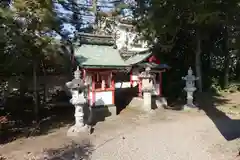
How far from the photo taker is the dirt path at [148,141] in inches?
307

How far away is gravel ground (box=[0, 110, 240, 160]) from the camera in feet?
25.4

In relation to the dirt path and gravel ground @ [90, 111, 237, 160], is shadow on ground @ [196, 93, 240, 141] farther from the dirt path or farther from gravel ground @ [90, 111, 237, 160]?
gravel ground @ [90, 111, 237, 160]

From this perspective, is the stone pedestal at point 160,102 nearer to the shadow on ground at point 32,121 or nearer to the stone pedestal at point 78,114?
the shadow on ground at point 32,121

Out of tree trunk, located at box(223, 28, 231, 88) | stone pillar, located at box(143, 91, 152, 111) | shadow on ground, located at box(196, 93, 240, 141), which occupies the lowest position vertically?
shadow on ground, located at box(196, 93, 240, 141)

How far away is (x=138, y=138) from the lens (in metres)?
9.73

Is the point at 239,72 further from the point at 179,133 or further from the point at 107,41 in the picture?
the point at 179,133

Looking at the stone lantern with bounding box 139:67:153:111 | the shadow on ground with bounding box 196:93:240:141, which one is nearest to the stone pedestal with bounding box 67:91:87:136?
the stone lantern with bounding box 139:67:153:111

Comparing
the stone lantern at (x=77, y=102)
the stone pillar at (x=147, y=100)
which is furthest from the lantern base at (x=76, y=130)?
the stone pillar at (x=147, y=100)

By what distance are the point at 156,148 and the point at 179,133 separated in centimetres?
218

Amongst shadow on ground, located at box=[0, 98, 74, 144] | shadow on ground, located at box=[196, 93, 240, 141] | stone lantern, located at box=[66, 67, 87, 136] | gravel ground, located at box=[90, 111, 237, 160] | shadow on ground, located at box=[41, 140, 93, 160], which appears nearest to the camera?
gravel ground, located at box=[90, 111, 237, 160]

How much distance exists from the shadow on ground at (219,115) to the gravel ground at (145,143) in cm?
34

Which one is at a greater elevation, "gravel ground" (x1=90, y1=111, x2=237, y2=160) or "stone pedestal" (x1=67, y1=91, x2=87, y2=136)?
"stone pedestal" (x1=67, y1=91, x2=87, y2=136)

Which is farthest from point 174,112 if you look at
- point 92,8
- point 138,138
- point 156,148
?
point 92,8

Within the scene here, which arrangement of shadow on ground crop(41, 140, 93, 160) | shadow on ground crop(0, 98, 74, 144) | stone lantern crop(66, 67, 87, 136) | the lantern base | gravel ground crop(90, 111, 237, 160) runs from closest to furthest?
1. gravel ground crop(90, 111, 237, 160)
2. shadow on ground crop(41, 140, 93, 160)
3. the lantern base
4. stone lantern crop(66, 67, 87, 136)
5. shadow on ground crop(0, 98, 74, 144)
